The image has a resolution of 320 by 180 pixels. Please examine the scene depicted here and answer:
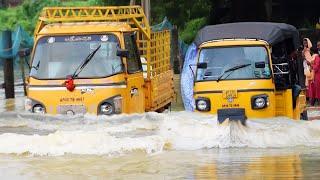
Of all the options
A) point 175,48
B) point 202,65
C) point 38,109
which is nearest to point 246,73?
point 202,65

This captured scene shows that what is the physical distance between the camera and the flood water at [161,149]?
394 inches

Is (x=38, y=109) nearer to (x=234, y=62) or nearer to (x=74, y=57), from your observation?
(x=74, y=57)

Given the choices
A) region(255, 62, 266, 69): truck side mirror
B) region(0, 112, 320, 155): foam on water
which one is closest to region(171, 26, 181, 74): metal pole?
region(255, 62, 266, 69): truck side mirror

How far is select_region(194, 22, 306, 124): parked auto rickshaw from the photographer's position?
13016mm

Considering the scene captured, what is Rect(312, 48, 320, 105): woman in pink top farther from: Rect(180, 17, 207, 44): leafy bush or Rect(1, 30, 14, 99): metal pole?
Rect(180, 17, 207, 44): leafy bush

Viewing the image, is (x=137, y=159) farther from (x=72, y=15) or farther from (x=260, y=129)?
(x=72, y=15)

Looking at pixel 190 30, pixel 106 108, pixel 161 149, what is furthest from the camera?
pixel 190 30

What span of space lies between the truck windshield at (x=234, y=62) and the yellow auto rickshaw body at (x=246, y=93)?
0.21 feet

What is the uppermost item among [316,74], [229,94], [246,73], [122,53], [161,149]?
[122,53]

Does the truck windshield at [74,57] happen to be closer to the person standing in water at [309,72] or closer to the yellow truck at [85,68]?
the yellow truck at [85,68]

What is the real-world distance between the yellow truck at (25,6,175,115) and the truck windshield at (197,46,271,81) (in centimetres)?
152

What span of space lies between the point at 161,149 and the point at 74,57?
3351mm

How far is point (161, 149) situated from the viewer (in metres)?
11.7

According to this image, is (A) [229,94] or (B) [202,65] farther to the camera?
(B) [202,65]
